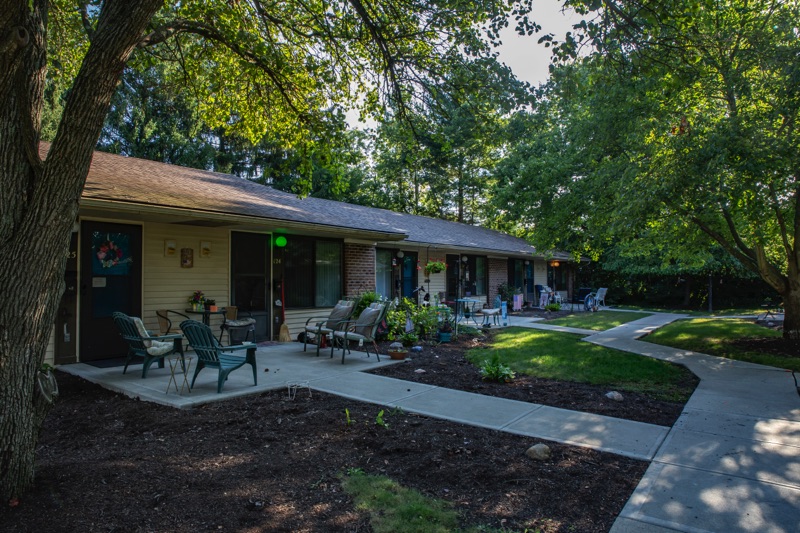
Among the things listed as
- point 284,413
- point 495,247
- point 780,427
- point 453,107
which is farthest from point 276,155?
point 780,427

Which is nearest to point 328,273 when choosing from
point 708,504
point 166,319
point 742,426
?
point 166,319

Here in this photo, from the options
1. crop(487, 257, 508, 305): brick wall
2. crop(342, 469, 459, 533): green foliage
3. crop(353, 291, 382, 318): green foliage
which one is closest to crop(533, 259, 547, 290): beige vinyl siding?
crop(487, 257, 508, 305): brick wall

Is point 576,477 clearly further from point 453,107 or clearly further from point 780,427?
point 453,107

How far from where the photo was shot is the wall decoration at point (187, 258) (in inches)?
A: 344

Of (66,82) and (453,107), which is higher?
(66,82)

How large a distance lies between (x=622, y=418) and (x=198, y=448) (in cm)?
417

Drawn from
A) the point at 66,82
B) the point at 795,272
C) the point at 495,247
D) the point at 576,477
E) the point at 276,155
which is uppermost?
the point at 276,155

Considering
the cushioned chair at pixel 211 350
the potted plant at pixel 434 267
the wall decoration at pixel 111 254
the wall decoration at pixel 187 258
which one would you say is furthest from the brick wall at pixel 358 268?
the cushioned chair at pixel 211 350

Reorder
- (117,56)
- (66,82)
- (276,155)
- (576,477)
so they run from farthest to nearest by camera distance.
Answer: (276,155), (66,82), (576,477), (117,56)

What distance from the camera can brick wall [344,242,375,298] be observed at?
38.8ft

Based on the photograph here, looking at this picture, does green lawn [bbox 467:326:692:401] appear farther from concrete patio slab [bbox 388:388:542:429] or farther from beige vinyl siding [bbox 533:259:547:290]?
beige vinyl siding [bbox 533:259:547:290]

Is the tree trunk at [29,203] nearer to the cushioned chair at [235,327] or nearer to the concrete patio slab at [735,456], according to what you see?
the concrete patio slab at [735,456]

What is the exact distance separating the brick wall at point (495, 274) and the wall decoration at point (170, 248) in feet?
43.1

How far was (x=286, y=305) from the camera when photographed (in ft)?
34.9
